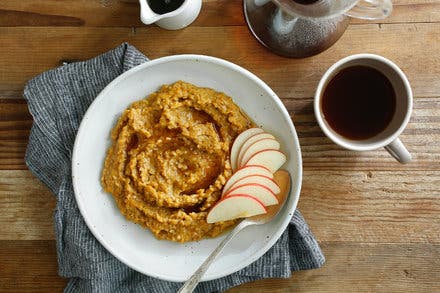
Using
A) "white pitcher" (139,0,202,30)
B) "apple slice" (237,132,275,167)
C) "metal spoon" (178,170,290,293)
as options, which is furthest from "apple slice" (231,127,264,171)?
"white pitcher" (139,0,202,30)

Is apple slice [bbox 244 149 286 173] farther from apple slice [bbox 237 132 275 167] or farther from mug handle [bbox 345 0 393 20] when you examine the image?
mug handle [bbox 345 0 393 20]

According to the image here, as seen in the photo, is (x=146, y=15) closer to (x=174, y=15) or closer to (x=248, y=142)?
(x=174, y=15)

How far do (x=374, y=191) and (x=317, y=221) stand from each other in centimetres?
18

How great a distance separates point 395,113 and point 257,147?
369mm

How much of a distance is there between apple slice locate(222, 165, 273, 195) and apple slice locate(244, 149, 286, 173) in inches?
0.5

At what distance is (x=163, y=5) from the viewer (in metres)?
1.58

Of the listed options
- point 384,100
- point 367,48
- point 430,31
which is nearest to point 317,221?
point 384,100

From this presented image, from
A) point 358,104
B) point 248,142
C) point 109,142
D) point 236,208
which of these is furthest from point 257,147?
point 109,142

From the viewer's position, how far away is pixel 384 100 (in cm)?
162

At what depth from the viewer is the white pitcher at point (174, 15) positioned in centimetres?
151

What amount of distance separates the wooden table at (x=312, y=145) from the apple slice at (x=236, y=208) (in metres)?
0.23

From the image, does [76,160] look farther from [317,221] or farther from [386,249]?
[386,249]

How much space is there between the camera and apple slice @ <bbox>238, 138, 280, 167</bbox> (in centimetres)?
157

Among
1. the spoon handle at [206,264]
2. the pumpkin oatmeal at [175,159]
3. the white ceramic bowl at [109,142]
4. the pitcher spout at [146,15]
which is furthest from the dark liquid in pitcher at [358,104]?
the pitcher spout at [146,15]
